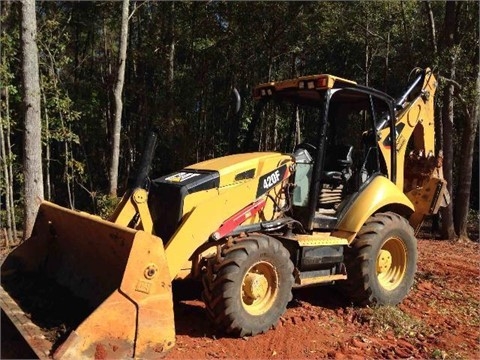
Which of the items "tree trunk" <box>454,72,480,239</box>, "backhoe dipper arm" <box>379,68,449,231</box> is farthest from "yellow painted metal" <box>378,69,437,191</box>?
"tree trunk" <box>454,72,480,239</box>

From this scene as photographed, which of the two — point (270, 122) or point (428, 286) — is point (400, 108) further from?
point (428, 286)

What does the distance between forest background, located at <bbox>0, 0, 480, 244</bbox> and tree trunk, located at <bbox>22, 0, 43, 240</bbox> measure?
316cm

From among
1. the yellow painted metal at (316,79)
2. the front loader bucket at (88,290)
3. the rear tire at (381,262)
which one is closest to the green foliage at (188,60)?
the front loader bucket at (88,290)

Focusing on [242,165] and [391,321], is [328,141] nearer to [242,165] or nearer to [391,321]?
[242,165]

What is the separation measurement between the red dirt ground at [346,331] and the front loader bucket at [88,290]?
319mm

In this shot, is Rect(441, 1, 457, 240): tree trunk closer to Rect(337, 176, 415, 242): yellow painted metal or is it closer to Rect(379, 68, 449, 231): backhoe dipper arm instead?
Rect(379, 68, 449, 231): backhoe dipper arm

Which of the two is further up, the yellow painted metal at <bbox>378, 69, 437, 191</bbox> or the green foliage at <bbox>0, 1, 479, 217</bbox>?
the green foliage at <bbox>0, 1, 479, 217</bbox>

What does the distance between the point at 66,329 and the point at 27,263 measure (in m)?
1.70

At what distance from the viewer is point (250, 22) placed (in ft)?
59.1

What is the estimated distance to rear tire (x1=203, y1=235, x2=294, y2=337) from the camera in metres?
4.50

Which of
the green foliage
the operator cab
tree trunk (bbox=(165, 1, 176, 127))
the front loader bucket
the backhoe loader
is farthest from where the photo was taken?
tree trunk (bbox=(165, 1, 176, 127))

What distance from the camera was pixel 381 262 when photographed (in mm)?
6184

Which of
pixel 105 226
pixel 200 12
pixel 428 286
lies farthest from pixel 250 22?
pixel 105 226

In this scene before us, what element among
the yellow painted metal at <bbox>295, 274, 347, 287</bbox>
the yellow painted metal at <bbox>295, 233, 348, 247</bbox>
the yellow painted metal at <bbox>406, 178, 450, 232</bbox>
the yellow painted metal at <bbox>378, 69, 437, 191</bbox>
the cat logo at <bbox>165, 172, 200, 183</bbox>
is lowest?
the yellow painted metal at <bbox>295, 274, 347, 287</bbox>
